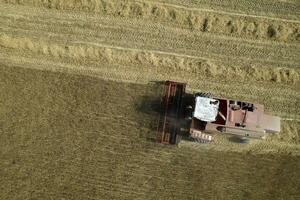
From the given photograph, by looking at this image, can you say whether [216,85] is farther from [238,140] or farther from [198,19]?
[198,19]

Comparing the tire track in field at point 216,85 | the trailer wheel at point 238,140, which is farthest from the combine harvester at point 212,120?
the tire track in field at point 216,85

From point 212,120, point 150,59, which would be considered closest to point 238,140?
point 212,120

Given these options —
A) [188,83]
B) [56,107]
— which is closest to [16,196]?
[56,107]

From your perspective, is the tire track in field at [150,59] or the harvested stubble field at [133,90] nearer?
Answer: the harvested stubble field at [133,90]

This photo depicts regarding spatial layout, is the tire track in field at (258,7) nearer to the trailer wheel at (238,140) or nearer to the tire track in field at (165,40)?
the tire track in field at (165,40)

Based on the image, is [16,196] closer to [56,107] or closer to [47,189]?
[47,189]

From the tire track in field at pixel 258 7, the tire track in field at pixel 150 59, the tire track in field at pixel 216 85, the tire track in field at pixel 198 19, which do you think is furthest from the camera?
the tire track in field at pixel 258 7
